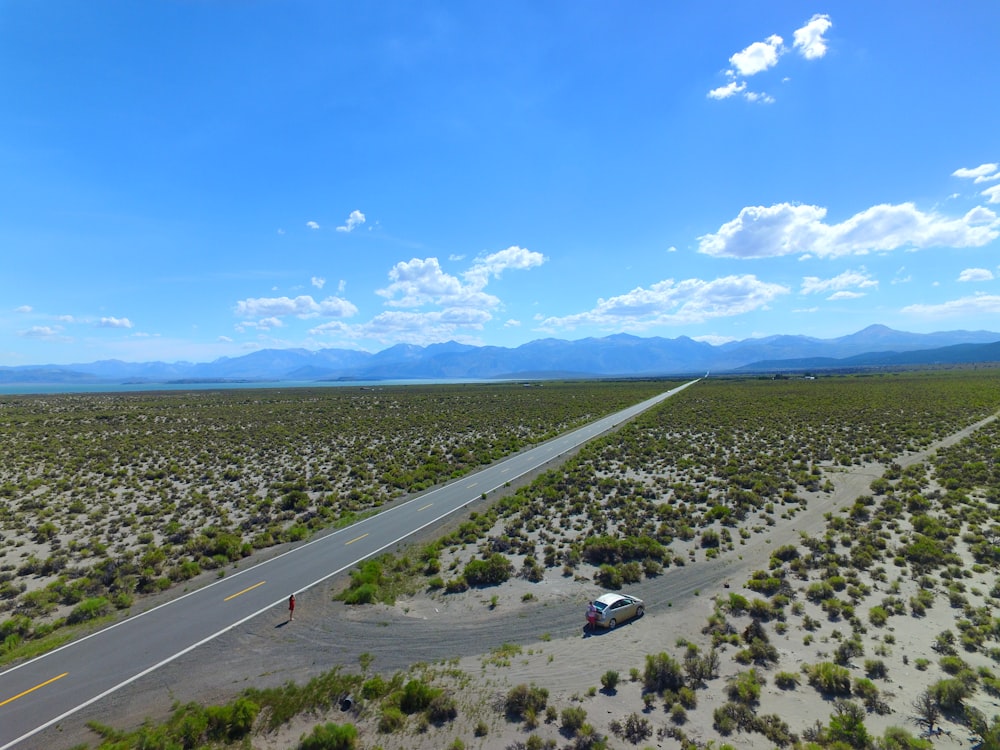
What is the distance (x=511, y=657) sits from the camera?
1547 cm

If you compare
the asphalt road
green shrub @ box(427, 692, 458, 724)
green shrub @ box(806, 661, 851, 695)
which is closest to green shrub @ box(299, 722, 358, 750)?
green shrub @ box(427, 692, 458, 724)

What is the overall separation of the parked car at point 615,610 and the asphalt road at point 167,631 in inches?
489

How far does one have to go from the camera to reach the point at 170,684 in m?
14.4

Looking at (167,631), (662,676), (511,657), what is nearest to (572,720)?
(662,676)

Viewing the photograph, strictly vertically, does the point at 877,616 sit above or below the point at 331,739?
above

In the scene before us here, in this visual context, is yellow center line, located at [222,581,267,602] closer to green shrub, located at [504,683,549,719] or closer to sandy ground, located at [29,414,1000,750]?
sandy ground, located at [29,414,1000,750]

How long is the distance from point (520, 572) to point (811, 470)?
94.1ft

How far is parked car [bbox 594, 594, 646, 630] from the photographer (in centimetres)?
1689

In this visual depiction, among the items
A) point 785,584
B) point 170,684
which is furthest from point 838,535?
point 170,684

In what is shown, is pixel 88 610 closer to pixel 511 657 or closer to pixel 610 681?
pixel 511 657

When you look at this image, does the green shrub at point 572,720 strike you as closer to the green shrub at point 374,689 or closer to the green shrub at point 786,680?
the green shrub at point 374,689

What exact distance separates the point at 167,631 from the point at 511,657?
12.7m

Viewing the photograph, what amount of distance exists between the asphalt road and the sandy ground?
79 centimetres

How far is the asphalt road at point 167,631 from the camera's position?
536 inches
